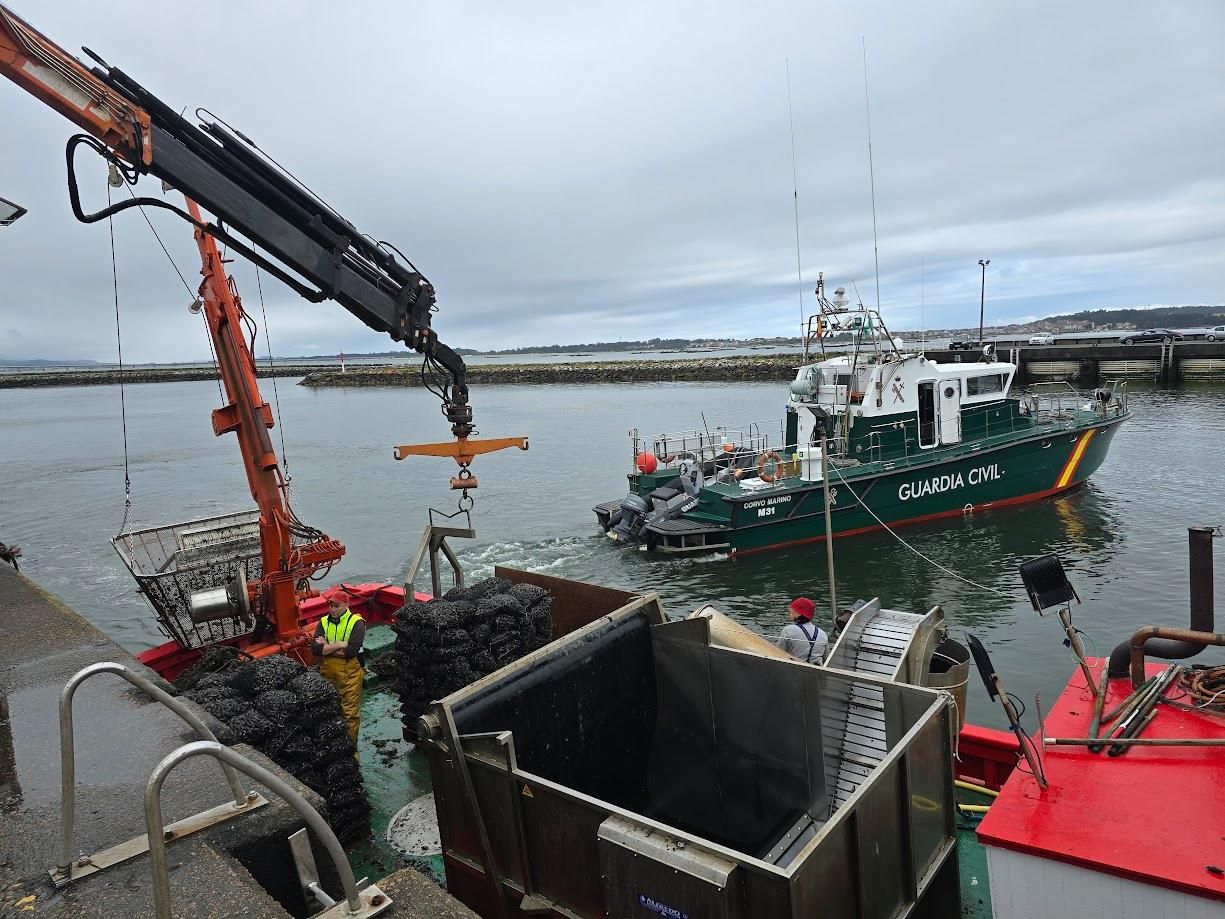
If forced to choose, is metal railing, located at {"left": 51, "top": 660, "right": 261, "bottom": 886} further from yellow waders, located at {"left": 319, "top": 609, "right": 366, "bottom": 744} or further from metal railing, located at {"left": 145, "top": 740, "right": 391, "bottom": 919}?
yellow waders, located at {"left": 319, "top": 609, "right": 366, "bottom": 744}

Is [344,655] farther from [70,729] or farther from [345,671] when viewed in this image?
[70,729]

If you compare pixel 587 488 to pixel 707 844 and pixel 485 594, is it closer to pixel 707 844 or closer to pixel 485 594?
pixel 485 594

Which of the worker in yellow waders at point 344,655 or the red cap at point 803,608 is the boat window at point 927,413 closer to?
the red cap at point 803,608

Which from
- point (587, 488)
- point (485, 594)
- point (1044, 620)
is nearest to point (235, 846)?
point (485, 594)

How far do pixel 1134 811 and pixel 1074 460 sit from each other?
16240 millimetres

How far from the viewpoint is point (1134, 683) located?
4398 mm

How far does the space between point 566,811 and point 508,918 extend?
867 millimetres

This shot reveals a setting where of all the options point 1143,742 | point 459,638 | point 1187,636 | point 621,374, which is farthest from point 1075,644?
point 621,374

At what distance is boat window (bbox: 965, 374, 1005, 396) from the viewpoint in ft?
53.8

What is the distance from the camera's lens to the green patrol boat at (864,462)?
1489 cm

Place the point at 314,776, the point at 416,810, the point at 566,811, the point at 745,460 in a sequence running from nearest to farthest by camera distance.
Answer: the point at 566,811
the point at 314,776
the point at 416,810
the point at 745,460

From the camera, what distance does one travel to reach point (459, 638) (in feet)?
17.8

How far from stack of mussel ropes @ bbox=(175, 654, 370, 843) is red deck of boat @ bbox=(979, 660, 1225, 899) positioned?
3786 millimetres

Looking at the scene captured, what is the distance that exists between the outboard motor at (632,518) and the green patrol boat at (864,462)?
0.03m
